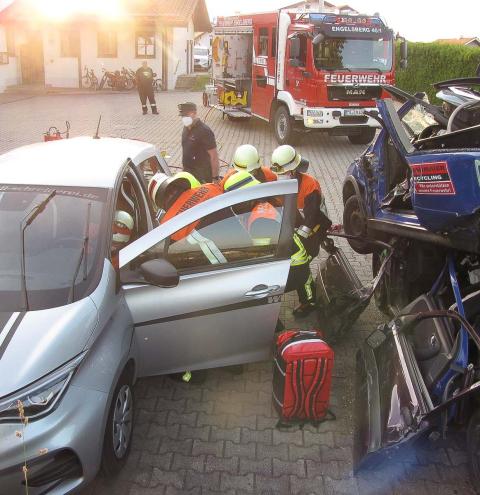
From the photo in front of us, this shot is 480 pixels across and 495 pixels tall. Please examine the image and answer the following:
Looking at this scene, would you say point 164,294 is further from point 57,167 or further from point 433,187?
point 433,187

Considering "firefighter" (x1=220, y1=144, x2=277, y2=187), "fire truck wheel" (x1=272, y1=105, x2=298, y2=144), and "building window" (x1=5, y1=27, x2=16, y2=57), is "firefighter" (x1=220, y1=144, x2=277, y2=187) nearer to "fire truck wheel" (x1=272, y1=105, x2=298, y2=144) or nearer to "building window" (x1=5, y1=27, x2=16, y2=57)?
"fire truck wheel" (x1=272, y1=105, x2=298, y2=144)

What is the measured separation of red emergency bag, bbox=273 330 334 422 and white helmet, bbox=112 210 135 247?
131 centimetres

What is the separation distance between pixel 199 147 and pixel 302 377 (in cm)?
449

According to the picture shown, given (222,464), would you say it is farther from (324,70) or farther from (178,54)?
(178,54)

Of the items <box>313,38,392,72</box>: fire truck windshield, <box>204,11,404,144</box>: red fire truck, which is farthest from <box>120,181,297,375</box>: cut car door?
<box>313,38,392,72</box>: fire truck windshield

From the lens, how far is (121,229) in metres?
3.90

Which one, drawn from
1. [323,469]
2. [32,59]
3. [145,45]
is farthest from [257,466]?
[32,59]

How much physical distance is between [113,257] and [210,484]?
1.49 metres

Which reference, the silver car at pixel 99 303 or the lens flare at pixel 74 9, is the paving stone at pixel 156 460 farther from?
the lens flare at pixel 74 9

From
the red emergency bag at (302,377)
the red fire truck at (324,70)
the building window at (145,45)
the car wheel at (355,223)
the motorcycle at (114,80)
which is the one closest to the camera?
the red emergency bag at (302,377)

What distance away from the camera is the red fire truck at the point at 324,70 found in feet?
39.2

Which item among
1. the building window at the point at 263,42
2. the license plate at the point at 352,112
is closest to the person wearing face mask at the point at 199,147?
the license plate at the point at 352,112

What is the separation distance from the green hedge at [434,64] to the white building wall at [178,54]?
36.1 feet

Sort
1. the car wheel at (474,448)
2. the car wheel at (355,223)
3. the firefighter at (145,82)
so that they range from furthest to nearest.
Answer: the firefighter at (145,82) < the car wheel at (355,223) < the car wheel at (474,448)
